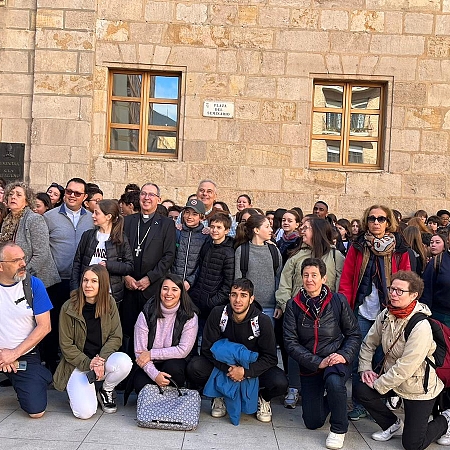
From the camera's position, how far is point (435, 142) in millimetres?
11000

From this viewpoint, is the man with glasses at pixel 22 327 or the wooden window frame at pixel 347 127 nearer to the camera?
the man with glasses at pixel 22 327

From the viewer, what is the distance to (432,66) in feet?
36.0

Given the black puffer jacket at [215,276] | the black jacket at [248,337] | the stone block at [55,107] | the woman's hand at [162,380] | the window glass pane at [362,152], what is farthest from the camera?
the window glass pane at [362,152]

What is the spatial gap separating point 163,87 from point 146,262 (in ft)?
17.5

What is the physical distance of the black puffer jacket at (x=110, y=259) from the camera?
649cm

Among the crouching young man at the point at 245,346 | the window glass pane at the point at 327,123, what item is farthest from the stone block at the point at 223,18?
the crouching young man at the point at 245,346

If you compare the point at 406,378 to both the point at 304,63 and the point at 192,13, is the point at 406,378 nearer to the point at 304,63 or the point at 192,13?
the point at 304,63

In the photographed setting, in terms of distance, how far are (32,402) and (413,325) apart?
10.8ft

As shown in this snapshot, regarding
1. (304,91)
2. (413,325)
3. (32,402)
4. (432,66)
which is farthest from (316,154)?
(32,402)

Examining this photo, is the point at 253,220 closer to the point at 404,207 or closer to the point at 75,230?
the point at 75,230

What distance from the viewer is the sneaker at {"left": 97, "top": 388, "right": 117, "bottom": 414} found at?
5873 mm

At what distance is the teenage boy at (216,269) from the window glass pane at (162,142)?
4934mm

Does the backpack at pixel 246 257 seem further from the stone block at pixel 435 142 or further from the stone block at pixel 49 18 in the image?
the stone block at pixel 49 18

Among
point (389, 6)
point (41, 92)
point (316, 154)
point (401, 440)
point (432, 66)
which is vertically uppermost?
point (389, 6)
